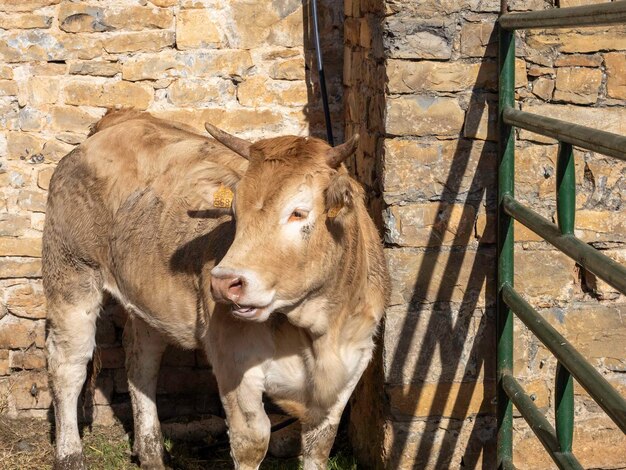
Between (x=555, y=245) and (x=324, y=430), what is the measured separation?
160 centimetres

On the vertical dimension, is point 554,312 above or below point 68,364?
above

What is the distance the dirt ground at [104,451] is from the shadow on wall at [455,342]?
728 millimetres

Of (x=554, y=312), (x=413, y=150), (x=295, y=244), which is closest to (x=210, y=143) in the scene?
(x=413, y=150)

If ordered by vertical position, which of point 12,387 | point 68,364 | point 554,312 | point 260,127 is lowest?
point 12,387

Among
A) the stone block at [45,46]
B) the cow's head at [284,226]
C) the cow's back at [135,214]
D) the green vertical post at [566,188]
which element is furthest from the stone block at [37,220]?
the green vertical post at [566,188]

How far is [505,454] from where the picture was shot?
166 inches

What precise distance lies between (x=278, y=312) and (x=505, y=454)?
1.13m

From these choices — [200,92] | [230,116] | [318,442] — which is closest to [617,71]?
[318,442]

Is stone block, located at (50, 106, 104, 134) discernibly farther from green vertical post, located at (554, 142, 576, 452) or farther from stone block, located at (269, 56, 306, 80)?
green vertical post, located at (554, 142, 576, 452)

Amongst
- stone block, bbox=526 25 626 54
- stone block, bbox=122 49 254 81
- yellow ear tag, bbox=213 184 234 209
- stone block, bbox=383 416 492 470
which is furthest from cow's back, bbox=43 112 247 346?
stone block, bbox=526 25 626 54

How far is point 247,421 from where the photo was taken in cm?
423

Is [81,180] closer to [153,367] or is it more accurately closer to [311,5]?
[153,367]

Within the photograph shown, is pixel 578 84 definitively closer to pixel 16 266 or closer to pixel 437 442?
pixel 437 442

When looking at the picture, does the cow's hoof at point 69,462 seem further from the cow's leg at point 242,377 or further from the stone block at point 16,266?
the cow's leg at point 242,377
